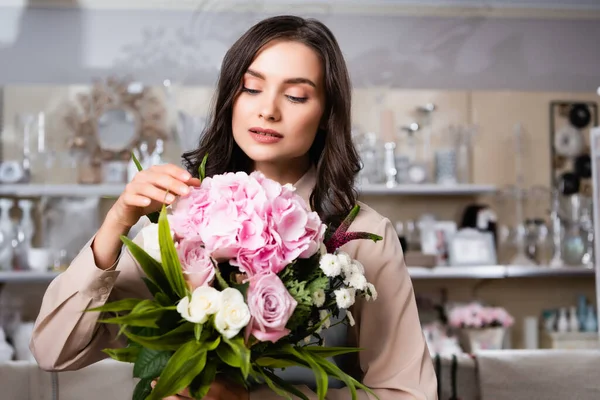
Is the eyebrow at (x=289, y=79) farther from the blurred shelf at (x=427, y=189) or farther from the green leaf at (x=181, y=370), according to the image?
the blurred shelf at (x=427, y=189)

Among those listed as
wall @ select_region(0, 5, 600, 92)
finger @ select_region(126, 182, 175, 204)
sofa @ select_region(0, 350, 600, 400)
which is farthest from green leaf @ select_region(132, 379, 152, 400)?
wall @ select_region(0, 5, 600, 92)

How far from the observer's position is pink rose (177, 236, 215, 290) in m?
0.85

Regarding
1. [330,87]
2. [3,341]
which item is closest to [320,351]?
[330,87]

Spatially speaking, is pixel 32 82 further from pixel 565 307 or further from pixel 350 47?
pixel 565 307

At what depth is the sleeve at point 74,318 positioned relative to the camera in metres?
0.98

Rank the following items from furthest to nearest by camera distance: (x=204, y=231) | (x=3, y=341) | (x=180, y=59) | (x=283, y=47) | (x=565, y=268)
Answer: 1. (x=180, y=59)
2. (x=565, y=268)
3. (x=3, y=341)
4. (x=283, y=47)
5. (x=204, y=231)

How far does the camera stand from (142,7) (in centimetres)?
461

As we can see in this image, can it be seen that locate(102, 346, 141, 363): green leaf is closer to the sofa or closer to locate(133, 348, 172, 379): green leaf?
locate(133, 348, 172, 379): green leaf

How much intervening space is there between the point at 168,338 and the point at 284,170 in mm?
425

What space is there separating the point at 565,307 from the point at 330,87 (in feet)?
12.4

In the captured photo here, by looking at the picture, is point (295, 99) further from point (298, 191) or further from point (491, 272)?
point (491, 272)

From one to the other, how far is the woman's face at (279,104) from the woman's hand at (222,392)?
Answer: 12.5 inches

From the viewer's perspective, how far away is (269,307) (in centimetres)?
83

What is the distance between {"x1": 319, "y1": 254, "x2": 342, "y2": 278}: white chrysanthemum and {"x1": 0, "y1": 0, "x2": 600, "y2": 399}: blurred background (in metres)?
3.11
